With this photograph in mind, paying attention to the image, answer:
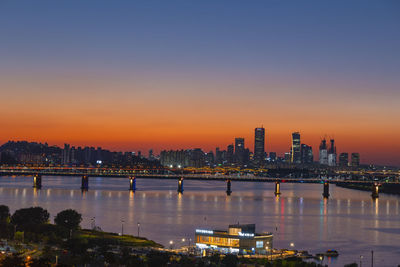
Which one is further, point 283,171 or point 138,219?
point 283,171

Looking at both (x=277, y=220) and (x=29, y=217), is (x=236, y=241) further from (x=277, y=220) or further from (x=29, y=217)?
(x=277, y=220)

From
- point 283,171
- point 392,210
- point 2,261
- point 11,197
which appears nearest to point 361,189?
point 283,171

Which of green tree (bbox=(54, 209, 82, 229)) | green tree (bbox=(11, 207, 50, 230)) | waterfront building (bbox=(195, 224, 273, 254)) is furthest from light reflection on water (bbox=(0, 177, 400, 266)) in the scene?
green tree (bbox=(11, 207, 50, 230))

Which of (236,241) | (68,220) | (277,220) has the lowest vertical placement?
(277,220)

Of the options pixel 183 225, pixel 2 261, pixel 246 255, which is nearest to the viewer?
pixel 2 261

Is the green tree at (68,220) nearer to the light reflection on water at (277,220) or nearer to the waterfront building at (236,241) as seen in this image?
the light reflection on water at (277,220)

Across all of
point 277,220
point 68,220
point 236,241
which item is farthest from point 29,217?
point 277,220

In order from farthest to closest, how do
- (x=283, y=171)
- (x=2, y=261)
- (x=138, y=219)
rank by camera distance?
(x=283, y=171) → (x=138, y=219) → (x=2, y=261)

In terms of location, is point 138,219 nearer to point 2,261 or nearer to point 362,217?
point 362,217

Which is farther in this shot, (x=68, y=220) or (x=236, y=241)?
(x=68, y=220)
